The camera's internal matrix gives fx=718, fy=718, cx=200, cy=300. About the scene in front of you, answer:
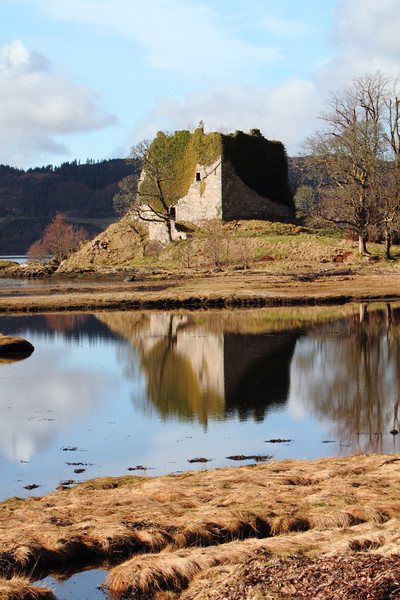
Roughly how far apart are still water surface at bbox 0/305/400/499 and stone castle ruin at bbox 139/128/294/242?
1534 inches

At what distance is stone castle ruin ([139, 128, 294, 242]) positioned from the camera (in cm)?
6969

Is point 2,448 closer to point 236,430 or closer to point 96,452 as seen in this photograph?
point 96,452

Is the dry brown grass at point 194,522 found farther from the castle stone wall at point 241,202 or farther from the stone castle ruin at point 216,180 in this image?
the castle stone wall at point 241,202

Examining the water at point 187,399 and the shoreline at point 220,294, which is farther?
the shoreline at point 220,294

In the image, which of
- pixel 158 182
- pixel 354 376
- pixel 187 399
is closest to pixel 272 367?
pixel 354 376

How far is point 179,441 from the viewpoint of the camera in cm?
1502

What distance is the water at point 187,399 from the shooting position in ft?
45.8

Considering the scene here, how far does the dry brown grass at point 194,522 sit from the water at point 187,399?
1.74 ft

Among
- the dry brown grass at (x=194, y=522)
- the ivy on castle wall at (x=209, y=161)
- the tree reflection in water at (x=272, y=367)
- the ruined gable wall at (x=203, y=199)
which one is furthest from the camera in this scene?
the ivy on castle wall at (x=209, y=161)

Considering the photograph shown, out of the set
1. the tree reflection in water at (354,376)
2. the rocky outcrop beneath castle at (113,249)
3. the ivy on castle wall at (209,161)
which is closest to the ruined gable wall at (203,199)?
the ivy on castle wall at (209,161)

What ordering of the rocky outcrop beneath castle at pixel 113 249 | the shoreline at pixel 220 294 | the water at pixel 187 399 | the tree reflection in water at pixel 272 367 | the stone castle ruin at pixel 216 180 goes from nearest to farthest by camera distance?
the water at pixel 187 399
the tree reflection in water at pixel 272 367
the shoreline at pixel 220 294
the stone castle ruin at pixel 216 180
the rocky outcrop beneath castle at pixel 113 249

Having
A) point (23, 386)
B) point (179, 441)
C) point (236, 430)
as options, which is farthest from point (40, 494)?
point (23, 386)

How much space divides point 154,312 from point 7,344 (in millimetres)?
11775

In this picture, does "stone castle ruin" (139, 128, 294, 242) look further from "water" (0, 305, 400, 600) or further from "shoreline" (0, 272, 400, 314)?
"water" (0, 305, 400, 600)
